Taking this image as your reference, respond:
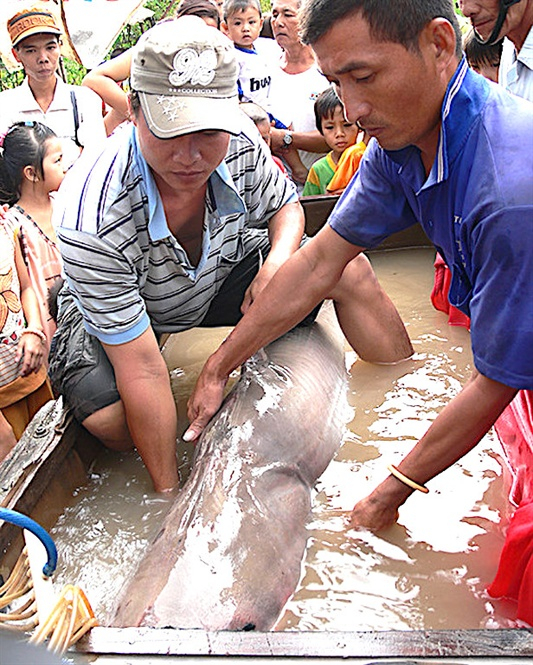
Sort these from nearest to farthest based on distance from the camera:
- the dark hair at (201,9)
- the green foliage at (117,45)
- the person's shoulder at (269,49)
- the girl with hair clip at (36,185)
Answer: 1. the girl with hair clip at (36,185)
2. the dark hair at (201,9)
3. the person's shoulder at (269,49)
4. the green foliage at (117,45)

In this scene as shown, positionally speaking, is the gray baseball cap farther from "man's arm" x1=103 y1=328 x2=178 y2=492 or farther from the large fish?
the large fish

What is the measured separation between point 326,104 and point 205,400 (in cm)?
232

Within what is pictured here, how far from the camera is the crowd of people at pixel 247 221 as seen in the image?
156 centimetres

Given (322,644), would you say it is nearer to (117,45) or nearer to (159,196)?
(159,196)

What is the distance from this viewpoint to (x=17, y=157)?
3.30 meters

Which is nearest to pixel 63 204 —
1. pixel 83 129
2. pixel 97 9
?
pixel 83 129

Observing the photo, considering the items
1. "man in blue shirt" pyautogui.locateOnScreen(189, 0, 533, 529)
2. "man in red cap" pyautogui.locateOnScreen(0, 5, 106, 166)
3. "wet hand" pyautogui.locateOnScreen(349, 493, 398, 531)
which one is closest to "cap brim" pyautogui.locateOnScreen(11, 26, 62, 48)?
"man in red cap" pyautogui.locateOnScreen(0, 5, 106, 166)

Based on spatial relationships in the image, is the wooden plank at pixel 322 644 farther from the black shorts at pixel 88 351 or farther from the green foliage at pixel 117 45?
the green foliage at pixel 117 45

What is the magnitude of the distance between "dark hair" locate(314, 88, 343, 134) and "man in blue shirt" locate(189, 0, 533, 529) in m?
2.39

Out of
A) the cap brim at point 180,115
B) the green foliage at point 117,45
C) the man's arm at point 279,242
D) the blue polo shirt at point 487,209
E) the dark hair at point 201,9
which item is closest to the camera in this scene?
the blue polo shirt at point 487,209

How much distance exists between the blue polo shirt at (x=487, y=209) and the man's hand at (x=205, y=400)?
94cm

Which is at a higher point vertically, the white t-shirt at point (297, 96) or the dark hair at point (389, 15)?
the dark hair at point (389, 15)

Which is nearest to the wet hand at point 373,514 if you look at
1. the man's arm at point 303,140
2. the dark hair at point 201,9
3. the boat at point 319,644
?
the boat at point 319,644

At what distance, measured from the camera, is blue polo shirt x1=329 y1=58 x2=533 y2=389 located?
58.1 inches
